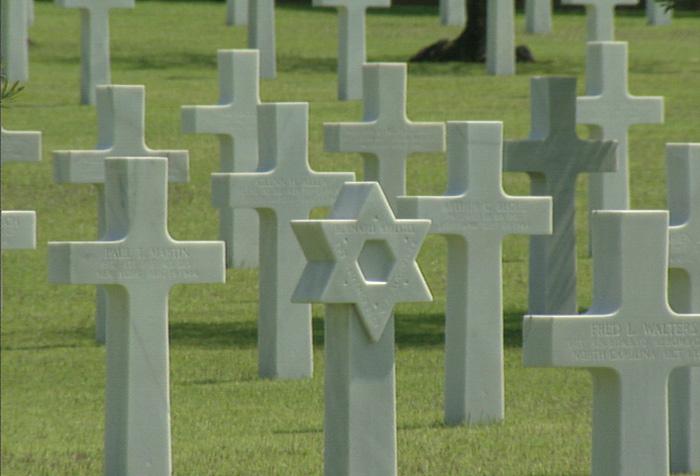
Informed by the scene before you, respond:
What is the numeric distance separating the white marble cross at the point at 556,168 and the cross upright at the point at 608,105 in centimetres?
230

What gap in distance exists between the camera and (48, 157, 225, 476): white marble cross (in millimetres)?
8844

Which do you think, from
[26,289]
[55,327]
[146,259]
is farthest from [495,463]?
[26,289]

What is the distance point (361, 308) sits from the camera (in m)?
7.87

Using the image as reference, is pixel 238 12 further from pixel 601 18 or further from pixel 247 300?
pixel 247 300

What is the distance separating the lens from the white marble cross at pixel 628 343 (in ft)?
22.8

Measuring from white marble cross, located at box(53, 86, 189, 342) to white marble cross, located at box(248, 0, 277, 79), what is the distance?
10395mm

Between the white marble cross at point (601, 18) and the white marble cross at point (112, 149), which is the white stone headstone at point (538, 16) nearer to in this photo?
the white marble cross at point (601, 18)

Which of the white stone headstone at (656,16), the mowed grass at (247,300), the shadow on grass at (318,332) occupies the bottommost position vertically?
the shadow on grass at (318,332)

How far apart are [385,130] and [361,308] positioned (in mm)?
6289

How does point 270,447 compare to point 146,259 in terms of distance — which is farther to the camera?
point 270,447

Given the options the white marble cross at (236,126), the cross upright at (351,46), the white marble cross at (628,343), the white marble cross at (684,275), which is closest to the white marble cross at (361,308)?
the white marble cross at (628,343)

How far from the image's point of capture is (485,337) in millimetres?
10312

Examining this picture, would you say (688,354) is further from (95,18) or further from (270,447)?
(95,18)

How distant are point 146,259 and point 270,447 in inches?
50.6
